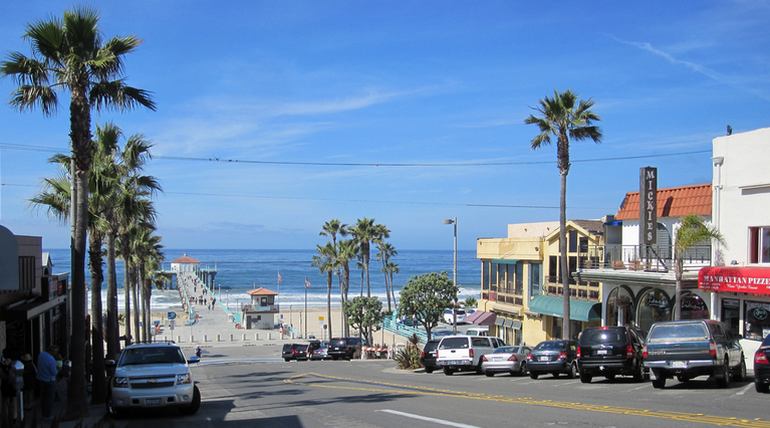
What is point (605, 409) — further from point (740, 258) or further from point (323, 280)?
point (323, 280)

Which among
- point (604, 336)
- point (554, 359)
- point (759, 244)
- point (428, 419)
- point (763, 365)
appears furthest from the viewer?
point (759, 244)

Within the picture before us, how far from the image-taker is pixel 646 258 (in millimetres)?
33938

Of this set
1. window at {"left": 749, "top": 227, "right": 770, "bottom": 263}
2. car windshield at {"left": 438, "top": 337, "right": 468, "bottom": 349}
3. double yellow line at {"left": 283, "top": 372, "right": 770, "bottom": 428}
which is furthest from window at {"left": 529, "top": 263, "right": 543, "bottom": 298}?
double yellow line at {"left": 283, "top": 372, "right": 770, "bottom": 428}

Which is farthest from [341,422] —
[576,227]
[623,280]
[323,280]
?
[323,280]

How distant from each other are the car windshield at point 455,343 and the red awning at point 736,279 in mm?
8979

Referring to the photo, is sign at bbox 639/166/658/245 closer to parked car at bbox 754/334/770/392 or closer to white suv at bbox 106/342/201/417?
parked car at bbox 754/334/770/392

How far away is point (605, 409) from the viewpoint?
611 inches

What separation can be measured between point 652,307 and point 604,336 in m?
13.5

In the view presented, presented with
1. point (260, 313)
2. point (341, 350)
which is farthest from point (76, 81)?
point (260, 313)

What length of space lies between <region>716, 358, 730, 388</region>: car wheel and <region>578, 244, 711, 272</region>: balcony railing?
1043 cm

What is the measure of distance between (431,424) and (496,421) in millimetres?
1129

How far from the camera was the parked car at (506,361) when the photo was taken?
30.1m

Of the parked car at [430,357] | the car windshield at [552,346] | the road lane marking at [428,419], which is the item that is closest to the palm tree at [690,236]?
the car windshield at [552,346]

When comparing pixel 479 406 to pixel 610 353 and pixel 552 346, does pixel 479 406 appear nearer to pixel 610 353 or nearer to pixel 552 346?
pixel 610 353
